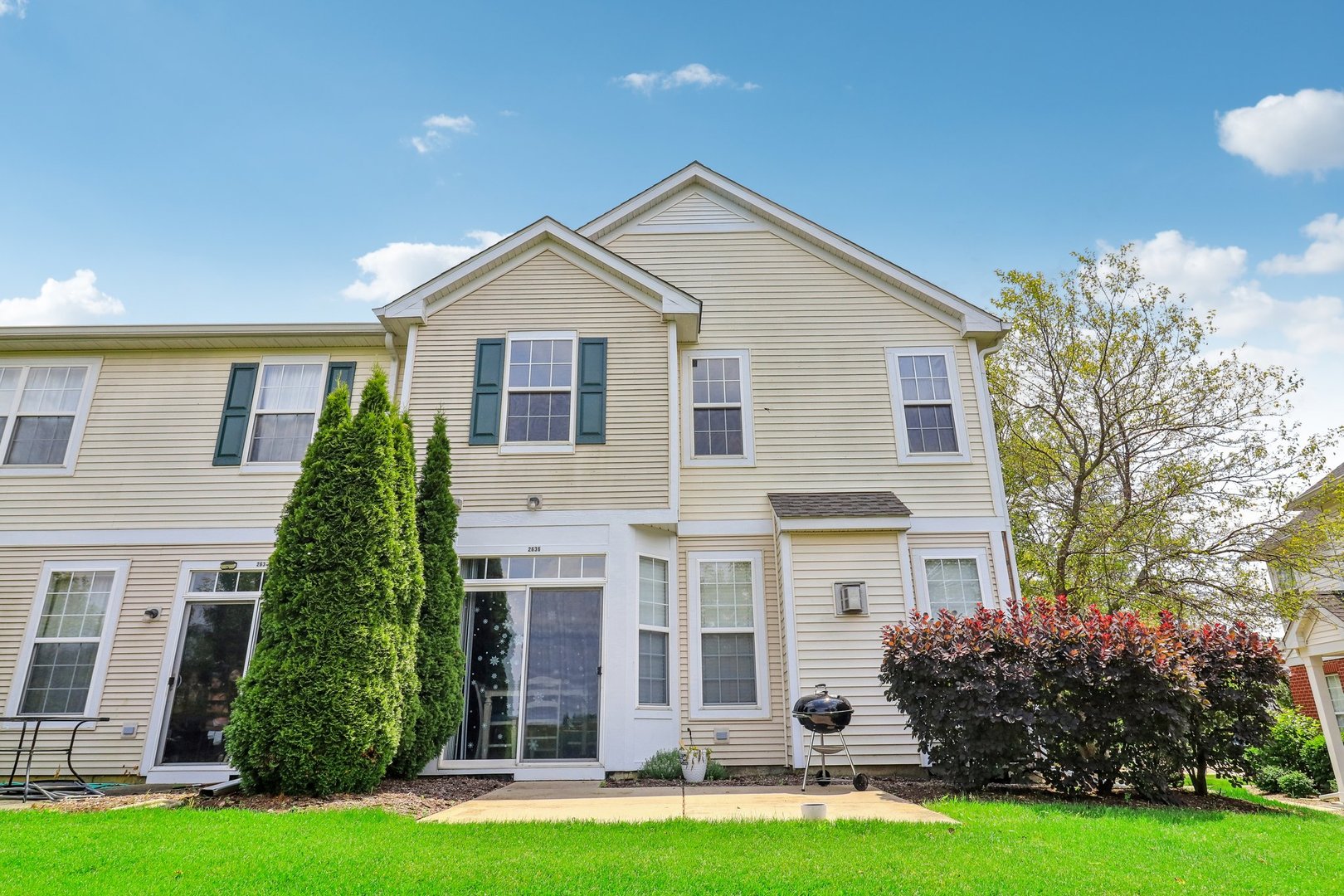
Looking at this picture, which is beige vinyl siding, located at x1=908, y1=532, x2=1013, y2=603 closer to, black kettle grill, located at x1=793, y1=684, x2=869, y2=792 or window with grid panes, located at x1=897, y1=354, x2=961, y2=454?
window with grid panes, located at x1=897, y1=354, x2=961, y2=454

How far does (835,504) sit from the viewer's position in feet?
31.1

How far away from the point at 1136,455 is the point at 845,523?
27.3ft

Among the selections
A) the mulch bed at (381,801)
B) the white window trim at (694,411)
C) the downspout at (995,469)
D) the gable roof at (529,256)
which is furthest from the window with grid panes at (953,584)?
the mulch bed at (381,801)

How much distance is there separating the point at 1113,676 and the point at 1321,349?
10.4 metres

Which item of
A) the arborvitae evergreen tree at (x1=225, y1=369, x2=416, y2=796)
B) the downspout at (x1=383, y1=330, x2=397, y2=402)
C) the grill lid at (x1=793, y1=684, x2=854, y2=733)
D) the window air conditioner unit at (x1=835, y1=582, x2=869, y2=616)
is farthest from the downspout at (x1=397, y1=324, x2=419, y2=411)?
the grill lid at (x1=793, y1=684, x2=854, y2=733)

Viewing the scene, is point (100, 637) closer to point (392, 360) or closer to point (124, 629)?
point (124, 629)

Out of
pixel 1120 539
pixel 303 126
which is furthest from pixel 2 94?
pixel 1120 539

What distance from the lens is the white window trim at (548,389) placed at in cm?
955

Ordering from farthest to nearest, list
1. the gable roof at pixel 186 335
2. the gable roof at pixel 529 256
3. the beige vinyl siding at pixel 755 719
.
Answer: the gable roof at pixel 186 335 < the gable roof at pixel 529 256 < the beige vinyl siding at pixel 755 719

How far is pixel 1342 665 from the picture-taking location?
1443 centimetres

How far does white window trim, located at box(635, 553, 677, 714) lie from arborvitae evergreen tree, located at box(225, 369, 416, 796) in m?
2.60

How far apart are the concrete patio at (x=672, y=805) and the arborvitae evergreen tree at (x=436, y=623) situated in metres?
1.05

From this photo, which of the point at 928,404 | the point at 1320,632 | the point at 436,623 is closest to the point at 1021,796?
the point at 928,404

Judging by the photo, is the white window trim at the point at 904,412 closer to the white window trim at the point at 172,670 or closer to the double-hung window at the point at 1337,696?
the white window trim at the point at 172,670
